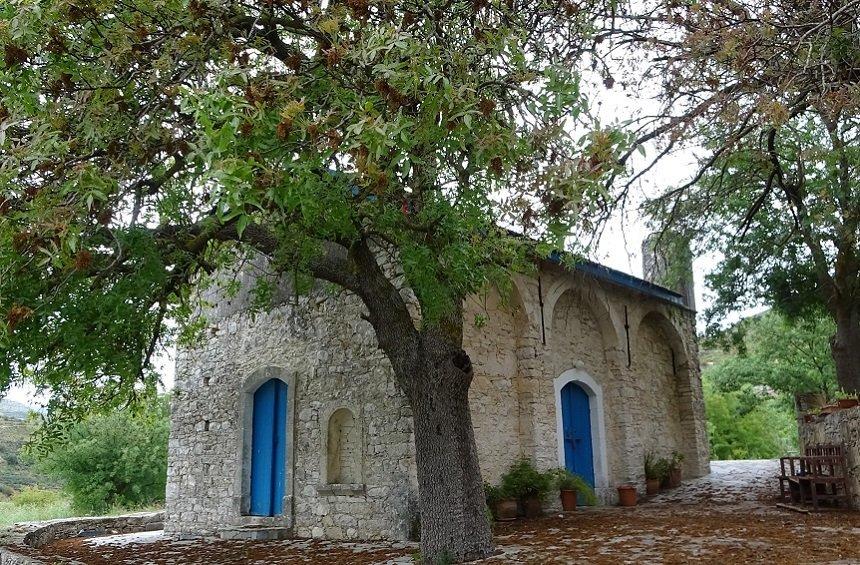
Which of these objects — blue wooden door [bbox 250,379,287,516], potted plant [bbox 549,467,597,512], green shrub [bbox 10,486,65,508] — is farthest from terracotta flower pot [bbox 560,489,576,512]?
green shrub [bbox 10,486,65,508]

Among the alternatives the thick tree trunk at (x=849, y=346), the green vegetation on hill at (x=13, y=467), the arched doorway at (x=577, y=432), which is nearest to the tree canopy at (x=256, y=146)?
the arched doorway at (x=577, y=432)

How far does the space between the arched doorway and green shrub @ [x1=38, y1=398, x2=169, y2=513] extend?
38.5ft

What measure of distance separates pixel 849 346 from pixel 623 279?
3901 millimetres

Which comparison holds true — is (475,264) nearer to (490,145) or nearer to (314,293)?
(490,145)

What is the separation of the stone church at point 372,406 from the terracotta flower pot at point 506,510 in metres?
0.47

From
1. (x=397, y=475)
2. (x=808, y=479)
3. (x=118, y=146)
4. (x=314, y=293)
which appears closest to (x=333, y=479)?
(x=397, y=475)

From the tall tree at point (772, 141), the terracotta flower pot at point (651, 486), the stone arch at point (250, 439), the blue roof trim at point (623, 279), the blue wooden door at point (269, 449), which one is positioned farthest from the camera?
the terracotta flower pot at point (651, 486)

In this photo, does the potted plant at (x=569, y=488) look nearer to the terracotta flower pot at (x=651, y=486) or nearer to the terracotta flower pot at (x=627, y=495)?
the terracotta flower pot at (x=627, y=495)

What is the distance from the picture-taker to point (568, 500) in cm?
1052

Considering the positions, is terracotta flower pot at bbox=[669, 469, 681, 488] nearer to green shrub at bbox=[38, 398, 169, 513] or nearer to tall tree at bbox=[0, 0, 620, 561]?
tall tree at bbox=[0, 0, 620, 561]

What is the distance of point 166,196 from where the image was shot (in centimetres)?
679

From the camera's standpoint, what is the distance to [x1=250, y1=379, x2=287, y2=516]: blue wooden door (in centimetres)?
1088

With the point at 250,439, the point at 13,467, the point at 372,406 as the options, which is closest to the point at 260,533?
the point at 250,439

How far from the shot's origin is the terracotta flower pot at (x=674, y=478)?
13.0m
